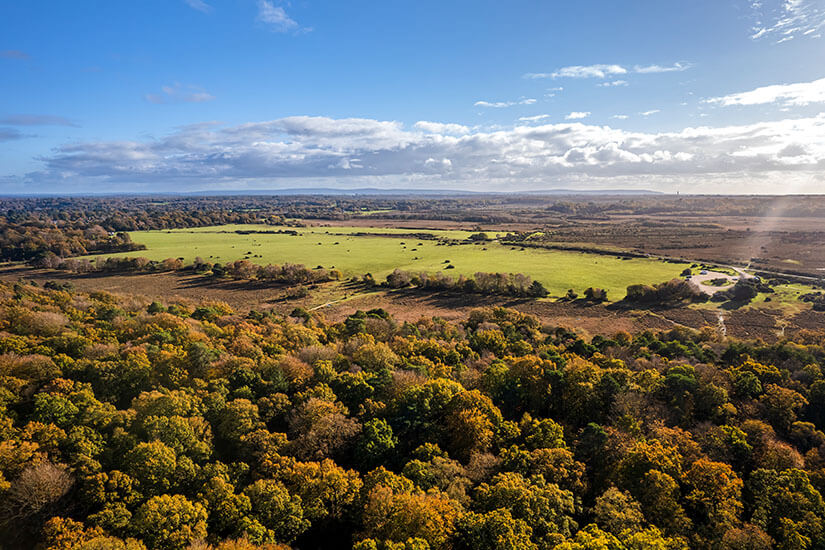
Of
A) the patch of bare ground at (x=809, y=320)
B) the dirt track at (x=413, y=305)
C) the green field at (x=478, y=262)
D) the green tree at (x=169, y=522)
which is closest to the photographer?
the green tree at (x=169, y=522)

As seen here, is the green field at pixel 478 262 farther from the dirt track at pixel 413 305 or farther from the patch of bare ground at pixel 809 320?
the patch of bare ground at pixel 809 320

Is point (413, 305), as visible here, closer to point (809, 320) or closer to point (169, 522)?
point (169, 522)

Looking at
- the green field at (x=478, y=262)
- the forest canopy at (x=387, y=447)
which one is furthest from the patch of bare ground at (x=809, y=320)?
the forest canopy at (x=387, y=447)

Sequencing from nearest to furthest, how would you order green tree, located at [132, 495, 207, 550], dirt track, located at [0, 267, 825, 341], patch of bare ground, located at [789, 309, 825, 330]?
green tree, located at [132, 495, 207, 550] → patch of bare ground, located at [789, 309, 825, 330] → dirt track, located at [0, 267, 825, 341]

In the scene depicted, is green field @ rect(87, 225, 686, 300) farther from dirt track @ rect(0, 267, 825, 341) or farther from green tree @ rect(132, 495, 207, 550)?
green tree @ rect(132, 495, 207, 550)

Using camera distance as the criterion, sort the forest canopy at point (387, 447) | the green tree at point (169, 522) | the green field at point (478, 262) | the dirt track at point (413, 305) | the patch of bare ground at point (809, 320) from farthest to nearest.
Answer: the green field at point (478, 262), the dirt track at point (413, 305), the patch of bare ground at point (809, 320), the forest canopy at point (387, 447), the green tree at point (169, 522)

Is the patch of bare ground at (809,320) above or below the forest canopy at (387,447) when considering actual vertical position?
below

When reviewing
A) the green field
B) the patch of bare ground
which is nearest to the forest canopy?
the patch of bare ground

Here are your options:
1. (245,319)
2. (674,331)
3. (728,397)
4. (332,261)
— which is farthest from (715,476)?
(332,261)

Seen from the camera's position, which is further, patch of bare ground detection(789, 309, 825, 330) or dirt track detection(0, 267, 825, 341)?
dirt track detection(0, 267, 825, 341)

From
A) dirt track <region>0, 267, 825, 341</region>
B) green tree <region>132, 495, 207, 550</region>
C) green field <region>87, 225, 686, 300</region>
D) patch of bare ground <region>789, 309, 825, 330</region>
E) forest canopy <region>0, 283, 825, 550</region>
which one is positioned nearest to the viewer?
green tree <region>132, 495, 207, 550</region>

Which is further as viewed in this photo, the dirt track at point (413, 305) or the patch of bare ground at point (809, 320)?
the dirt track at point (413, 305)

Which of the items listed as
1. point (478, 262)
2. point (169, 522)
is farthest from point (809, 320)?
point (169, 522)
